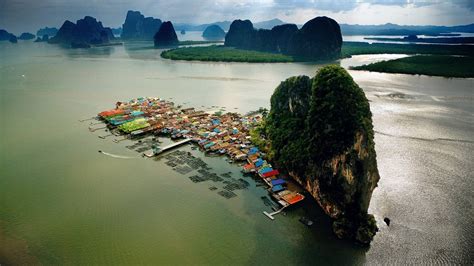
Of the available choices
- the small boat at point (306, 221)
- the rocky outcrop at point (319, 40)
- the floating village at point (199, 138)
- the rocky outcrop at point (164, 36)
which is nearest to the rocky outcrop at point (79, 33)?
the rocky outcrop at point (164, 36)

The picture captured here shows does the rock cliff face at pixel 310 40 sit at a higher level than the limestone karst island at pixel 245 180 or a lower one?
higher

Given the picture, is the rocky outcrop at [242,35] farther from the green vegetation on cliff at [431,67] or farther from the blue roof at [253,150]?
the blue roof at [253,150]

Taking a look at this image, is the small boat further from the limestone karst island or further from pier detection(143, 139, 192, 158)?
pier detection(143, 139, 192, 158)

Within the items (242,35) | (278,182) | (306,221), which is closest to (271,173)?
(278,182)

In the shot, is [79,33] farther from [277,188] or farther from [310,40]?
[277,188]

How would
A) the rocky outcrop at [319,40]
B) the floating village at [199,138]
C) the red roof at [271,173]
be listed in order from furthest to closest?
the rocky outcrop at [319,40] → the red roof at [271,173] → the floating village at [199,138]

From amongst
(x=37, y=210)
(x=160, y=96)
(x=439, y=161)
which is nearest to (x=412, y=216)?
(x=439, y=161)

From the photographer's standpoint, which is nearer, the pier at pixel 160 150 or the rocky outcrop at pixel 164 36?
the pier at pixel 160 150
